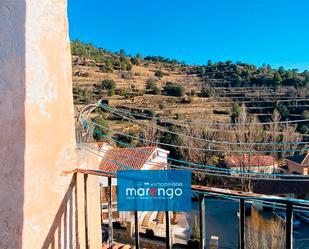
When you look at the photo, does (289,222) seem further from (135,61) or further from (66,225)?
(135,61)

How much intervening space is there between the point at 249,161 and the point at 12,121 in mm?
14748

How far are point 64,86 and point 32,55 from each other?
27 centimetres

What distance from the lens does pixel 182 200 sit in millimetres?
1607

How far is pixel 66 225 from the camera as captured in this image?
1593 millimetres

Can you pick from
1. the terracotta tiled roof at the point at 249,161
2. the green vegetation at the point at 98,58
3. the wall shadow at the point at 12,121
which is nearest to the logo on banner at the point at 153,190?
the wall shadow at the point at 12,121

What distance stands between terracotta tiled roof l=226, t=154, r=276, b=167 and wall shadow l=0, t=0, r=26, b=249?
47.6 ft

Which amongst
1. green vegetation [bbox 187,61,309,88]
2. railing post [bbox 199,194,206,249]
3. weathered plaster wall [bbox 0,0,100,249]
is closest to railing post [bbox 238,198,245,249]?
railing post [bbox 199,194,206,249]

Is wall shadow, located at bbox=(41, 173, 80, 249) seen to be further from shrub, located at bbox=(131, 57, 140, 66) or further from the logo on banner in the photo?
shrub, located at bbox=(131, 57, 140, 66)

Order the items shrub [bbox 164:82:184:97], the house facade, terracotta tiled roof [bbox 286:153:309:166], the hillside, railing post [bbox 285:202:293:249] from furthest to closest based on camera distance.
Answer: shrub [bbox 164:82:184:97] → the hillside → terracotta tiled roof [bbox 286:153:309:166] → the house facade → railing post [bbox 285:202:293:249]

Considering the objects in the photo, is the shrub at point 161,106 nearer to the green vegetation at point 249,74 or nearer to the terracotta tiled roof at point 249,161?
the terracotta tiled roof at point 249,161

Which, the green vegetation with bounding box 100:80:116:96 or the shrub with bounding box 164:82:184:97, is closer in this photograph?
the green vegetation with bounding box 100:80:116:96

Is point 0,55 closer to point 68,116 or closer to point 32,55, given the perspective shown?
point 32,55

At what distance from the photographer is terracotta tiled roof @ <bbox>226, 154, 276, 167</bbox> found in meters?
15.4

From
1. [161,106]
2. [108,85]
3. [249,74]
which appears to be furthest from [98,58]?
[249,74]
